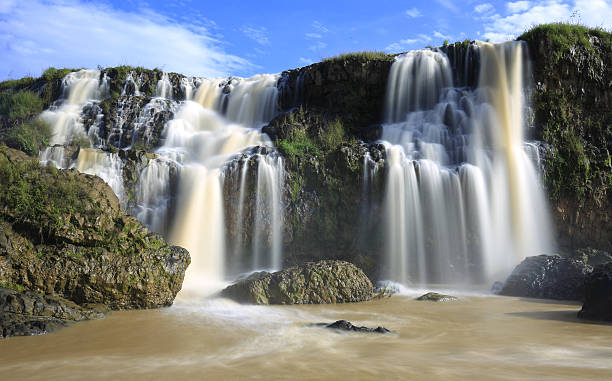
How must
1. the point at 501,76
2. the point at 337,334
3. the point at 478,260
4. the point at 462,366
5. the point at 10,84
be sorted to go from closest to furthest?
the point at 462,366 → the point at 337,334 → the point at 478,260 → the point at 501,76 → the point at 10,84

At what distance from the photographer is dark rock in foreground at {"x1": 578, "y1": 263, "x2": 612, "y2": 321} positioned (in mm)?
5855

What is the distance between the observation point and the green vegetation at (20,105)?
1716 cm

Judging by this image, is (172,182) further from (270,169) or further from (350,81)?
(350,81)

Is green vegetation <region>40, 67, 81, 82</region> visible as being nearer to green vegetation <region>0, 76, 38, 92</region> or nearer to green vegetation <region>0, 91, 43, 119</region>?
green vegetation <region>0, 76, 38, 92</region>

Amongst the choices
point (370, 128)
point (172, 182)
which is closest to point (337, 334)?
point (172, 182)

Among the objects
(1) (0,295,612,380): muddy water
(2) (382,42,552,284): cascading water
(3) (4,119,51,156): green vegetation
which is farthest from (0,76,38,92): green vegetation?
(1) (0,295,612,380): muddy water

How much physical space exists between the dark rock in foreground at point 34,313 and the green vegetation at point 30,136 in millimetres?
9910

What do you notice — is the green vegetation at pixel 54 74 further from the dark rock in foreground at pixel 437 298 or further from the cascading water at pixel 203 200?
the dark rock in foreground at pixel 437 298

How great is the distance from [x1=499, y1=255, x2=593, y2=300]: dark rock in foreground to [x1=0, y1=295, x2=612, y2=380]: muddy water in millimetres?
1810

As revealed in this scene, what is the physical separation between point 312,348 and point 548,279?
22.2 ft

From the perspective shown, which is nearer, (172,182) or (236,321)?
(236,321)

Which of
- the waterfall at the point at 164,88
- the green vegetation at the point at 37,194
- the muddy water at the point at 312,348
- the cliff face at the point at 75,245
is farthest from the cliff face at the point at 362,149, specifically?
the muddy water at the point at 312,348

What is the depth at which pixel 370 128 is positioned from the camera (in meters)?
14.8

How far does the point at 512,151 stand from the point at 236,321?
9.99 metres
